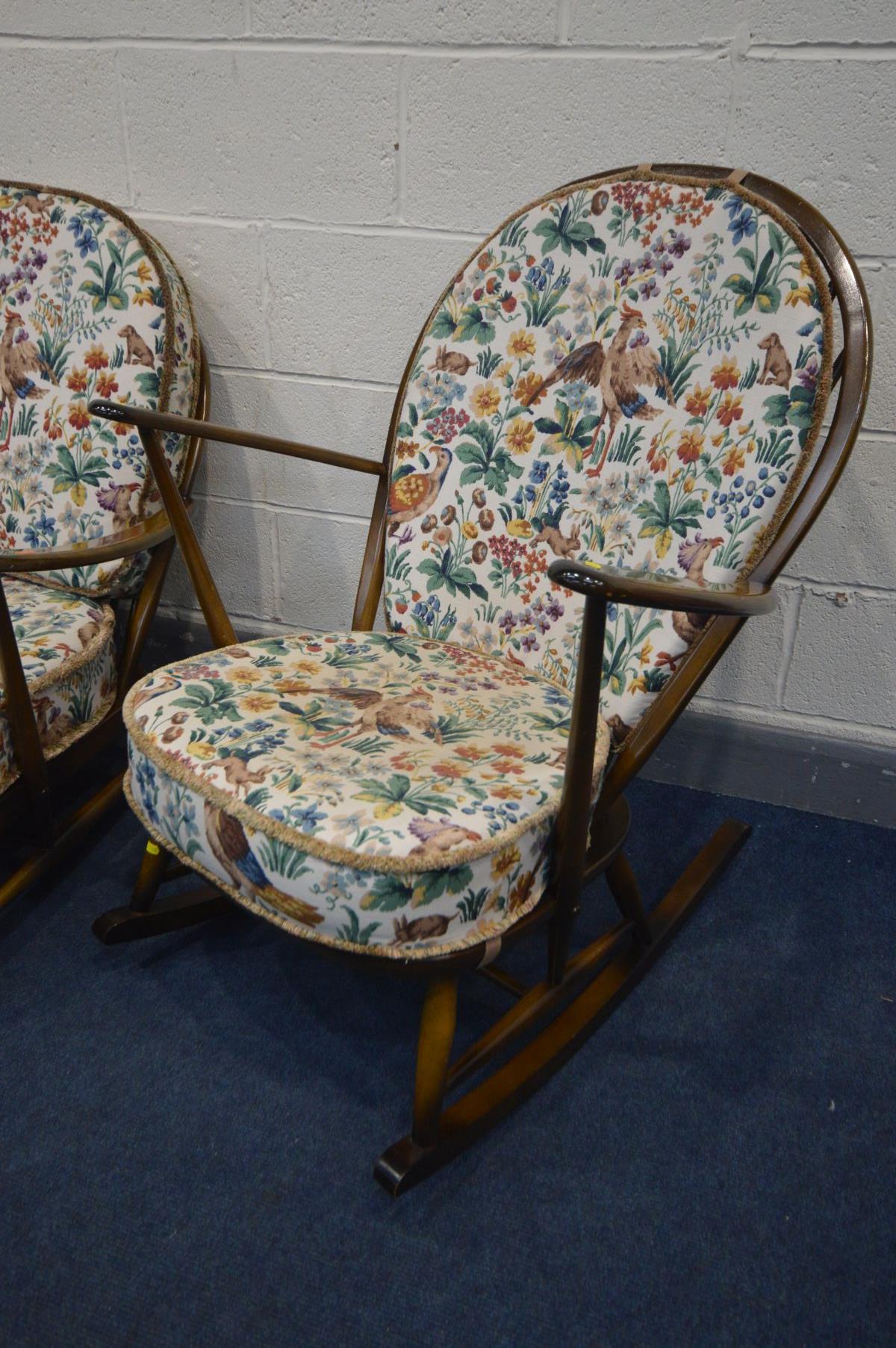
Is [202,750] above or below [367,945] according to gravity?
above

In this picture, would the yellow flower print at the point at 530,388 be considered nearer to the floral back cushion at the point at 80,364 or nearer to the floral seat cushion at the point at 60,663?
the floral back cushion at the point at 80,364

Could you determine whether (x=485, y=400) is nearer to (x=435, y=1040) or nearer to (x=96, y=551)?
(x=96, y=551)

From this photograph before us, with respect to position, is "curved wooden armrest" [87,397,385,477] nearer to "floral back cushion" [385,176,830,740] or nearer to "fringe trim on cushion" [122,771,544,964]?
"floral back cushion" [385,176,830,740]

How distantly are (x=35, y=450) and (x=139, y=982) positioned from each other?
86 cm

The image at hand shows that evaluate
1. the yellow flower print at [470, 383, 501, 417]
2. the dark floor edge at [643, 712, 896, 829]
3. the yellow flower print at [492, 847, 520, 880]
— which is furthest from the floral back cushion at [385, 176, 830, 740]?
the dark floor edge at [643, 712, 896, 829]

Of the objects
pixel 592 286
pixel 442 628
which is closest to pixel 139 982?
pixel 442 628

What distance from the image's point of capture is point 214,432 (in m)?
1.29

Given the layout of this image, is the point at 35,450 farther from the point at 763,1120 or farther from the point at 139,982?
the point at 763,1120

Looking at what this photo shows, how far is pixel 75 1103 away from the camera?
1147 millimetres

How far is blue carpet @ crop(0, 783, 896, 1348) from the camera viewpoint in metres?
0.95

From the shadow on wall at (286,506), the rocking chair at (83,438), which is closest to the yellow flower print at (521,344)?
the shadow on wall at (286,506)

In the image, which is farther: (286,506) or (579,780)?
(286,506)

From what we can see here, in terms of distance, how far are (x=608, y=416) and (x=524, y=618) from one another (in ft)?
0.92

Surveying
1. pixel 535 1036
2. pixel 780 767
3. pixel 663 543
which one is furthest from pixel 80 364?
pixel 780 767
